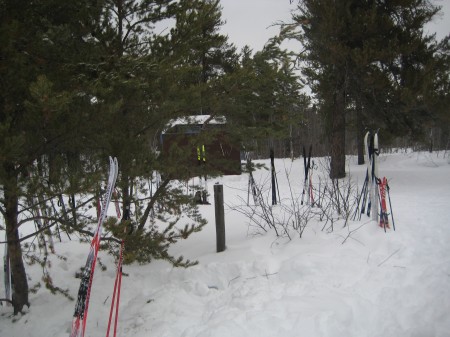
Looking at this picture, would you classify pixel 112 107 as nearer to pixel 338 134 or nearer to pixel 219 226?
pixel 219 226

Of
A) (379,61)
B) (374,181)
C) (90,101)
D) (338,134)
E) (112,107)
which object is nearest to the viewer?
(112,107)

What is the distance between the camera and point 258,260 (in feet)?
14.2

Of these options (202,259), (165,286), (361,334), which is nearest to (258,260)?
(202,259)

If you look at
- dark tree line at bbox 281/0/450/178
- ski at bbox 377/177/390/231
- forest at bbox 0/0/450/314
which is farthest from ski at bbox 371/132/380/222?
dark tree line at bbox 281/0/450/178

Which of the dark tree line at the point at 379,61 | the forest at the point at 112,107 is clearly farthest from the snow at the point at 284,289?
the dark tree line at the point at 379,61

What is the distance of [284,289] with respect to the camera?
360 centimetres

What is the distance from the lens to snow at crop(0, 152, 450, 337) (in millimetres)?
2910

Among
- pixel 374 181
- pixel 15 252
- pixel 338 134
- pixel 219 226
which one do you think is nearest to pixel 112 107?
pixel 15 252

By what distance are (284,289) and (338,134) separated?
9.38 meters

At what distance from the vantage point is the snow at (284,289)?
2910 mm

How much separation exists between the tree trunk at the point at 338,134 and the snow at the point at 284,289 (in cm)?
636

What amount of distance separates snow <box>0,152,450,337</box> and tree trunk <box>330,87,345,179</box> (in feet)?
20.9

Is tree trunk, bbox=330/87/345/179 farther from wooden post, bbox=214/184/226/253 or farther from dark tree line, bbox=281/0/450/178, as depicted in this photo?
wooden post, bbox=214/184/226/253

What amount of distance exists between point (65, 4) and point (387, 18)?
964 cm
